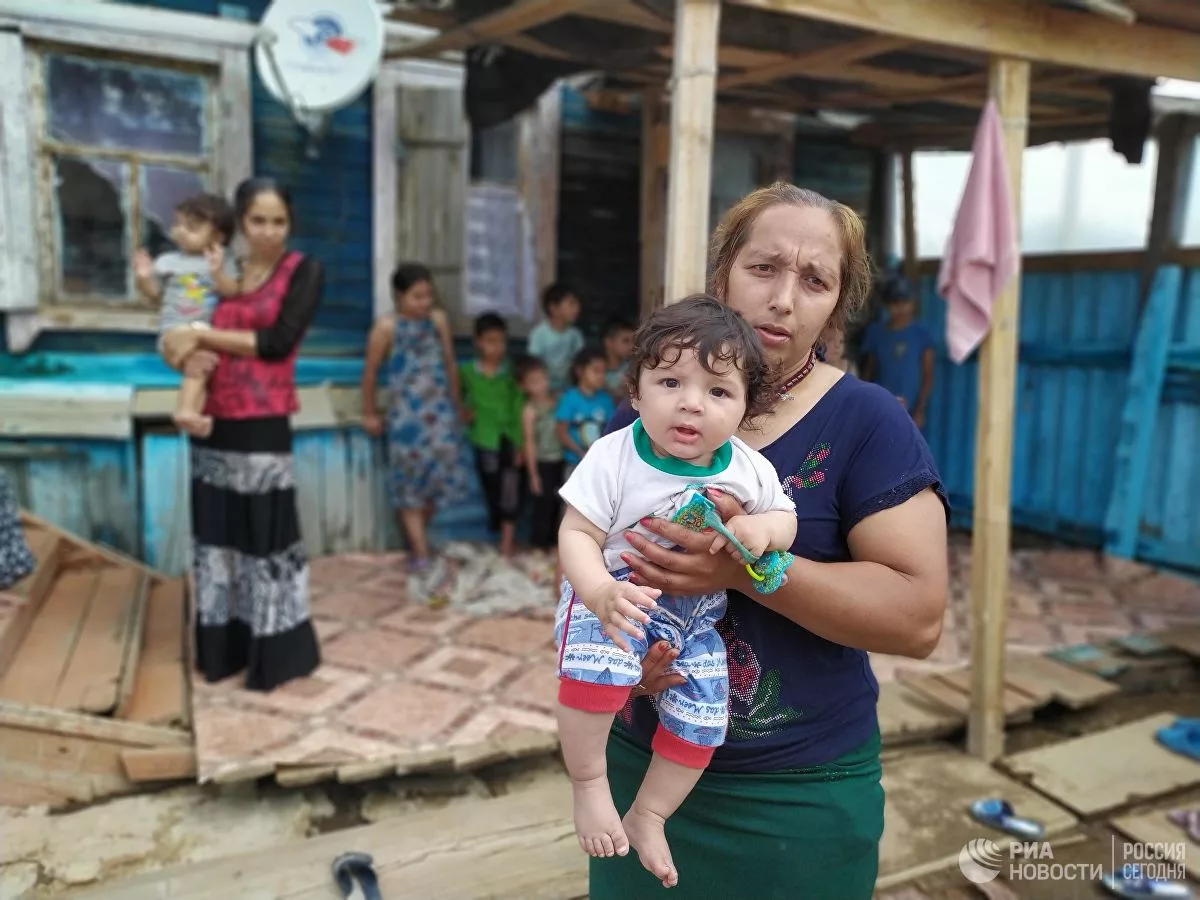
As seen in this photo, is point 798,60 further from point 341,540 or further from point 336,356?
point 341,540

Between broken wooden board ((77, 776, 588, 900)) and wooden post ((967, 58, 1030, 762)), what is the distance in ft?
6.29

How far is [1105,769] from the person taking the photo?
3768 millimetres

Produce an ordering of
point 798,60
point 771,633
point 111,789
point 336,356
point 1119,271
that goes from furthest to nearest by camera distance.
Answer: point 1119,271 → point 336,356 → point 798,60 → point 111,789 → point 771,633

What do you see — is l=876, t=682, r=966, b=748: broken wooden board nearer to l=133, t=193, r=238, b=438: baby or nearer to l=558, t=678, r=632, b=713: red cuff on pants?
l=558, t=678, r=632, b=713: red cuff on pants

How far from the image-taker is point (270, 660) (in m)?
3.83

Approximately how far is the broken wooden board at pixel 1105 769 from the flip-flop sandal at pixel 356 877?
263 centimetres

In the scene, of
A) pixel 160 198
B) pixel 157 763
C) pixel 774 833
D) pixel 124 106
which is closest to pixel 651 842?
pixel 774 833

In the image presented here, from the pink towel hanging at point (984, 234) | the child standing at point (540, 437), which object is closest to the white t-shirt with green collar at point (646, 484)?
the pink towel hanging at point (984, 234)

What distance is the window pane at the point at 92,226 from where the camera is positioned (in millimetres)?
5062

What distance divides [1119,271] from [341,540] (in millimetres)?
5704

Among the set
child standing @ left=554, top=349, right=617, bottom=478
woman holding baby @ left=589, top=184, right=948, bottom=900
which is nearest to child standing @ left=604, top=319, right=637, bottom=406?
child standing @ left=554, top=349, right=617, bottom=478

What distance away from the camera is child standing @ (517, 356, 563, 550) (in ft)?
18.7

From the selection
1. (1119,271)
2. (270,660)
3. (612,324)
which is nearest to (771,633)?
(270,660)

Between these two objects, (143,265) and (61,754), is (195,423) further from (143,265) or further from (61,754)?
(61,754)
